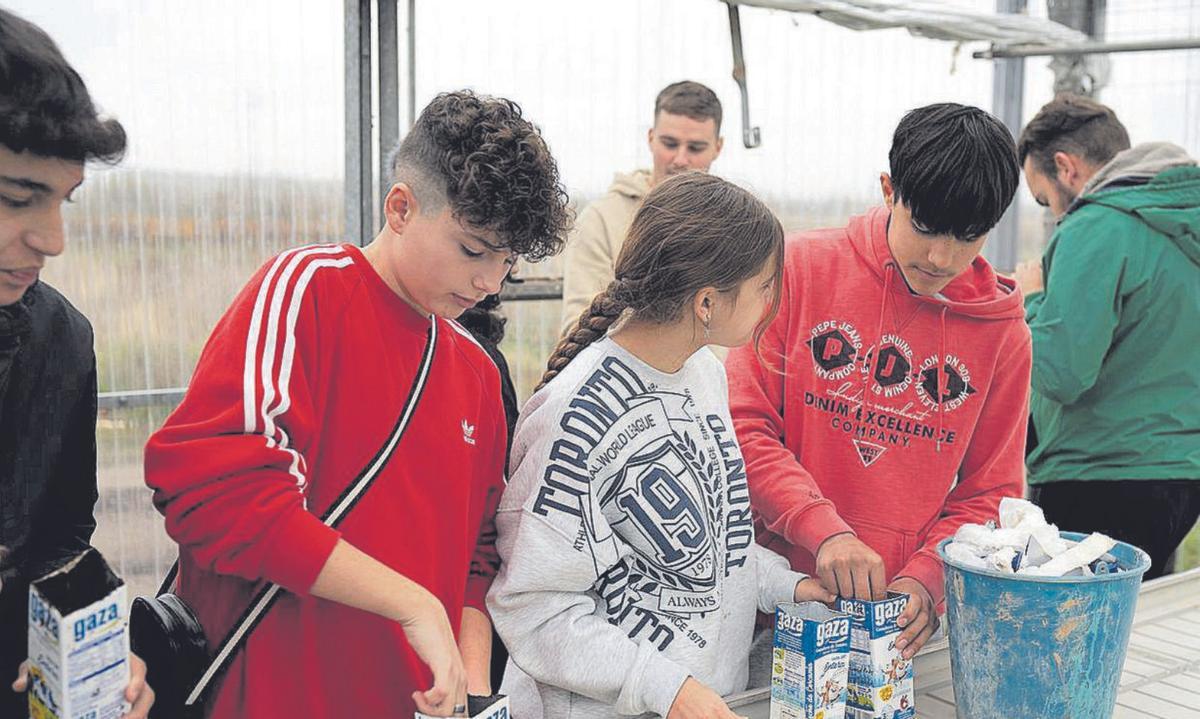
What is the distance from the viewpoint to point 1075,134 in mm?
3064

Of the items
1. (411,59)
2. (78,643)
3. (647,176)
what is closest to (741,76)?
(647,176)

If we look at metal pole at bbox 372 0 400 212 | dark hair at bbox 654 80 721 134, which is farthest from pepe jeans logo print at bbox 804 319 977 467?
dark hair at bbox 654 80 721 134

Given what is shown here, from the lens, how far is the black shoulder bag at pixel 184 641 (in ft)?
3.97

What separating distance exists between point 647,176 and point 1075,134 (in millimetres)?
1164

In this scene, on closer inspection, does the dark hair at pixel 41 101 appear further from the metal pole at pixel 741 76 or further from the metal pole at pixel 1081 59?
the metal pole at pixel 1081 59

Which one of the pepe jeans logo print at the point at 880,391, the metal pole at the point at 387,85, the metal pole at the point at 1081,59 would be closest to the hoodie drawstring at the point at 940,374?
the pepe jeans logo print at the point at 880,391

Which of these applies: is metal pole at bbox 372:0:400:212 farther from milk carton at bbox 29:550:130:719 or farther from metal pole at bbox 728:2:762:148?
milk carton at bbox 29:550:130:719

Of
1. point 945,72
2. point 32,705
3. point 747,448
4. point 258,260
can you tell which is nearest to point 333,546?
point 32,705

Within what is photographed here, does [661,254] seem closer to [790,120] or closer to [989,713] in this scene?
[989,713]

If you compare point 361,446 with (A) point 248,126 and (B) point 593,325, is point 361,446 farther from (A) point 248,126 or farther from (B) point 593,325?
(A) point 248,126

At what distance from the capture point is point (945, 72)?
4305mm

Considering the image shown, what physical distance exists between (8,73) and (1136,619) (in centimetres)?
207

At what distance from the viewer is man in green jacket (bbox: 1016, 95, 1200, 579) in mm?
2562

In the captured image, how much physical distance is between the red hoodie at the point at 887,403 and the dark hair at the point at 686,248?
0.94 ft
